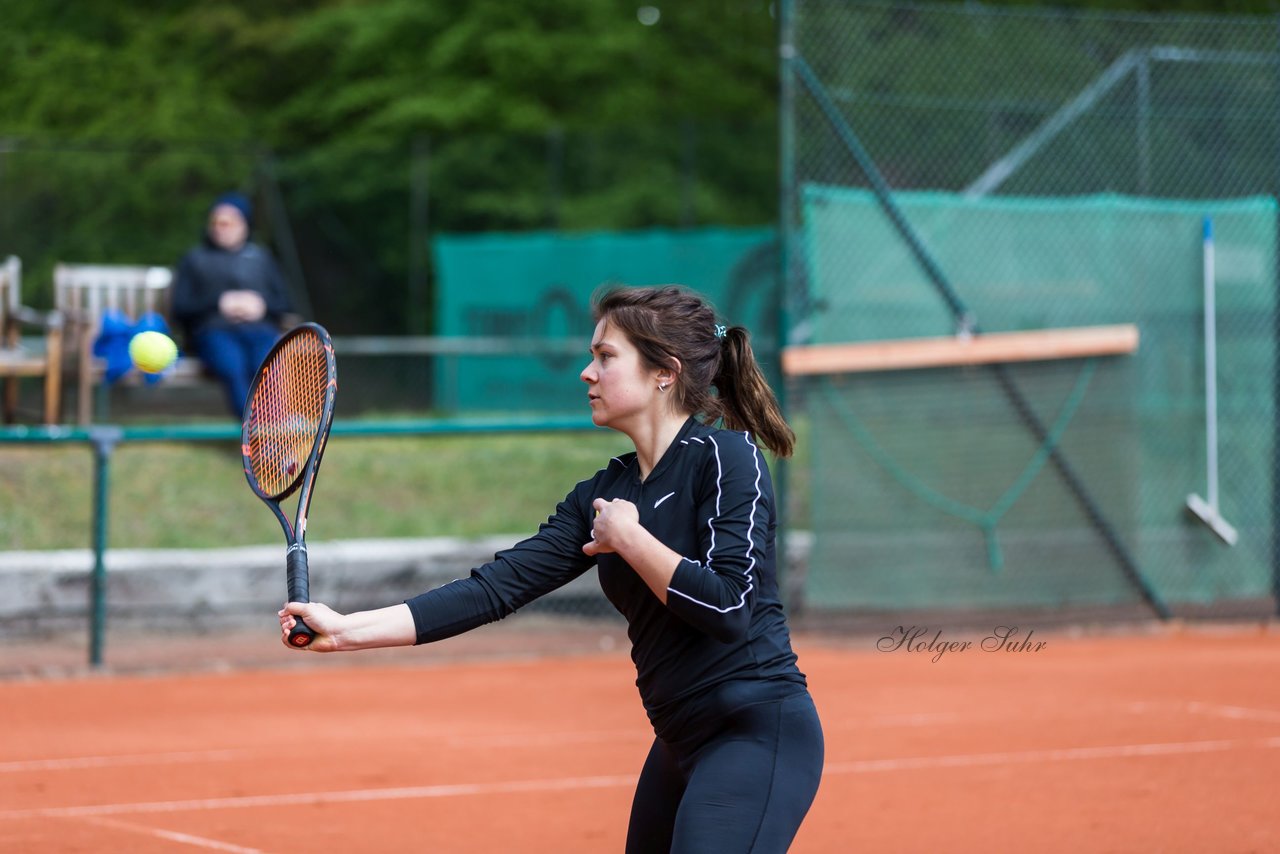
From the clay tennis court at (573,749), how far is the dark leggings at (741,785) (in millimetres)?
1977

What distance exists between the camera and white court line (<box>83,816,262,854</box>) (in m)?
5.58

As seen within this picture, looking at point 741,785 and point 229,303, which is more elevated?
point 229,303

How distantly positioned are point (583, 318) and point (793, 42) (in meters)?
9.15

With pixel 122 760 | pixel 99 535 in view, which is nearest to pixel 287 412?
pixel 122 760

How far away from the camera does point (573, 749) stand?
24.4 ft

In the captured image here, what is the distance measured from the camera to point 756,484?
357 centimetres

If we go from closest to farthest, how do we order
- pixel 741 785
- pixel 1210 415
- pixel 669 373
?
pixel 741 785
pixel 669 373
pixel 1210 415

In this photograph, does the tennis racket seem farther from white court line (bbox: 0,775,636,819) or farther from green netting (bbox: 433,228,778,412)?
green netting (bbox: 433,228,778,412)

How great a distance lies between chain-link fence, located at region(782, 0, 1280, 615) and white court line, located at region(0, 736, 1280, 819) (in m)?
3.36

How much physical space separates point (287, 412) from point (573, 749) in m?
3.78

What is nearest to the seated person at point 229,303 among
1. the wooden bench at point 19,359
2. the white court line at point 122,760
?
the wooden bench at point 19,359

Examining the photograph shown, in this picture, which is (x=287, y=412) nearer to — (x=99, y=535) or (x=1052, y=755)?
(x=1052, y=755)

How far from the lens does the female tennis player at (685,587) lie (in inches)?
136
